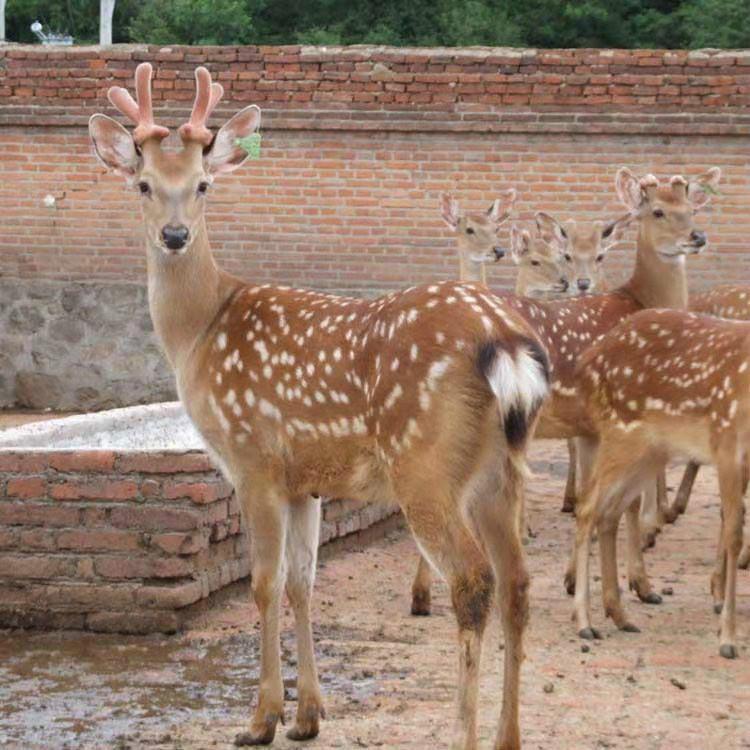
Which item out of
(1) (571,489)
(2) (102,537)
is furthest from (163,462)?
(1) (571,489)

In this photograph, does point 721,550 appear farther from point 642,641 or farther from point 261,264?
point 261,264

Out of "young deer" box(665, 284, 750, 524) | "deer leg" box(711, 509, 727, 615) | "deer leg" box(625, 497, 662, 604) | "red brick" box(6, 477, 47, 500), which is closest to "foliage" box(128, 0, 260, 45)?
"young deer" box(665, 284, 750, 524)

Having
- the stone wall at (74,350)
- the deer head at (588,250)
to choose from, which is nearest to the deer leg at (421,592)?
the deer head at (588,250)

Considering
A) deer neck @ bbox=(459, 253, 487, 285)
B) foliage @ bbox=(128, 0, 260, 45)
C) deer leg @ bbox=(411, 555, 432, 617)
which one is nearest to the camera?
deer leg @ bbox=(411, 555, 432, 617)

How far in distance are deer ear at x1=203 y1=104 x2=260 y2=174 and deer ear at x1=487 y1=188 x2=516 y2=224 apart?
8.30 metres

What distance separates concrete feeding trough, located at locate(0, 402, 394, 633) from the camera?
825 cm

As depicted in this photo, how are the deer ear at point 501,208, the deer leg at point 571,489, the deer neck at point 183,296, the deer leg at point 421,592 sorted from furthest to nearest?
1. the deer ear at point 501,208
2. the deer leg at point 571,489
3. the deer leg at point 421,592
4. the deer neck at point 183,296

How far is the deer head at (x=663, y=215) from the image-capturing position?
458 inches

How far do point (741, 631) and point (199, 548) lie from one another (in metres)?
2.62

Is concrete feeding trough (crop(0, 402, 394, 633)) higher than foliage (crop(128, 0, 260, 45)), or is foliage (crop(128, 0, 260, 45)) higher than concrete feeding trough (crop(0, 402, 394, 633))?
foliage (crop(128, 0, 260, 45))

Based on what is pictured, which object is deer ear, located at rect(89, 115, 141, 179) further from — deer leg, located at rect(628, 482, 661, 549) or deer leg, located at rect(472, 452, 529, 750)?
deer leg, located at rect(628, 482, 661, 549)

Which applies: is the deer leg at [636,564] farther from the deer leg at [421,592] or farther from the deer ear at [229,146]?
the deer ear at [229,146]

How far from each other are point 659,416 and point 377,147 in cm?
1079

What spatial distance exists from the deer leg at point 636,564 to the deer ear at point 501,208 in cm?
672
